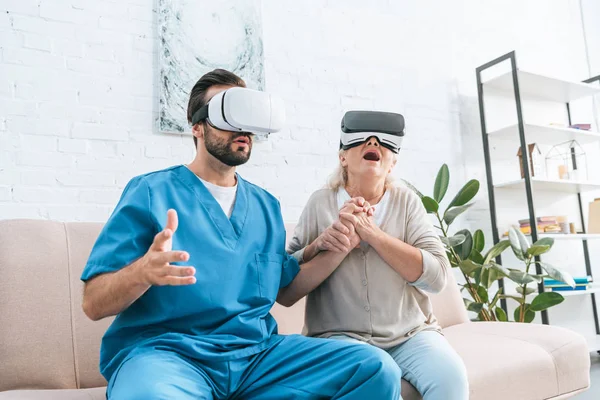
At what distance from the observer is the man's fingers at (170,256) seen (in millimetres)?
1002

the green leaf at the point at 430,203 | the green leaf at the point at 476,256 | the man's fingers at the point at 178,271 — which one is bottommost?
the green leaf at the point at 476,256

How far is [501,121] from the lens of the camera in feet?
11.9

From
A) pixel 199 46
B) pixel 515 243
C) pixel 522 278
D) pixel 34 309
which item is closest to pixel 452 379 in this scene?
pixel 34 309

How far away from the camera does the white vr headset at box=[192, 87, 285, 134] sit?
55.1 inches

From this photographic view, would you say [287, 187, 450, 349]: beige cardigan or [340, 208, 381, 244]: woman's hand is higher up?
[340, 208, 381, 244]: woman's hand

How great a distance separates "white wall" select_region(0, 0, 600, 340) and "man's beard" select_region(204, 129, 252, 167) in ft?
3.17

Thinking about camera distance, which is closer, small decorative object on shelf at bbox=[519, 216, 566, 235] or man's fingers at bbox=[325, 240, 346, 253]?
man's fingers at bbox=[325, 240, 346, 253]

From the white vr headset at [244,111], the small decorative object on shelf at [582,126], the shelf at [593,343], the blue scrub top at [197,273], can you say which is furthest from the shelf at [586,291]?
the white vr headset at [244,111]

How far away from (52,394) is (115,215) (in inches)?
20.0

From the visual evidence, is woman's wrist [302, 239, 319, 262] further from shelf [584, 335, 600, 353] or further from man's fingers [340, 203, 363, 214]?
shelf [584, 335, 600, 353]

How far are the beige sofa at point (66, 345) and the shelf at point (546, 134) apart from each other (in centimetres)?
180

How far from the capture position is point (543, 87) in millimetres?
3643

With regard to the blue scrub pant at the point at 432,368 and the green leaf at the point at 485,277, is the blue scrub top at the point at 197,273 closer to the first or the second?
the blue scrub pant at the point at 432,368

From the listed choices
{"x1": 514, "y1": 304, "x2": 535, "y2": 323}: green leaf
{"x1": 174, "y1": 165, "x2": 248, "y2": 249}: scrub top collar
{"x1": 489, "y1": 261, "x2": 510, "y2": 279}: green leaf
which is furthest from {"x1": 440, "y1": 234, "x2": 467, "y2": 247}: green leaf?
{"x1": 174, "y1": 165, "x2": 248, "y2": 249}: scrub top collar
